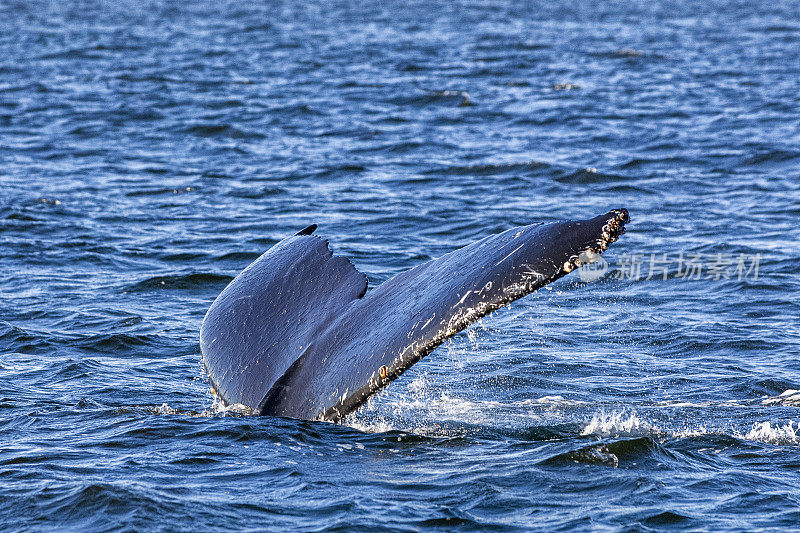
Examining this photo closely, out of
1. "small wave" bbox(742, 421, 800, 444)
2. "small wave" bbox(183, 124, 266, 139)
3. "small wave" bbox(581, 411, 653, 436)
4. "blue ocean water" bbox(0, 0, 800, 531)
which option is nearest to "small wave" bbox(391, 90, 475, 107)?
"blue ocean water" bbox(0, 0, 800, 531)

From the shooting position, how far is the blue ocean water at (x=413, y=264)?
5.73 metres

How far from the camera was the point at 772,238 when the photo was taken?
1233 centimetres

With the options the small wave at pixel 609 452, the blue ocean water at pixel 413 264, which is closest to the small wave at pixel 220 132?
the blue ocean water at pixel 413 264

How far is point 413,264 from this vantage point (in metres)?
11.7

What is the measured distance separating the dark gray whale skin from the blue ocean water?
12.7 inches

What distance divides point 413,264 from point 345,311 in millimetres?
5951

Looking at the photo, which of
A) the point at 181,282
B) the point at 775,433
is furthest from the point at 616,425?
the point at 181,282

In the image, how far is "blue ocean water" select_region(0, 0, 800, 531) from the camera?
5.73m

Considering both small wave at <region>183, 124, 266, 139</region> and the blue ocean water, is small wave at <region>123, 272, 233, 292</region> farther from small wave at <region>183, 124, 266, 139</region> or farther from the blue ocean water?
small wave at <region>183, 124, 266, 139</region>

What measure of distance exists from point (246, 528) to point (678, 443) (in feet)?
8.26

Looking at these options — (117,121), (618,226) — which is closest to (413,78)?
(117,121)

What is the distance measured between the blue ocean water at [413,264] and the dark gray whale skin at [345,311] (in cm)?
32

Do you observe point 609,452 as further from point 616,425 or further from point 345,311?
point 345,311

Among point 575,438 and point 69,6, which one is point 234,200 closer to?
point 575,438
